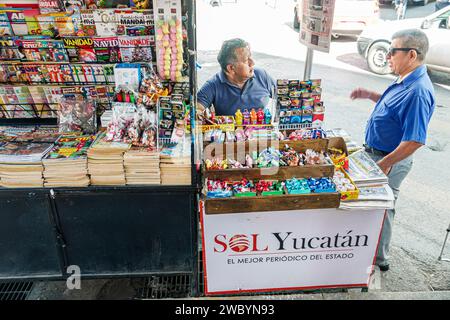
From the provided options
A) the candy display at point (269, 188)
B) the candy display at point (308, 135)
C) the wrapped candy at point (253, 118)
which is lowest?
the candy display at point (269, 188)

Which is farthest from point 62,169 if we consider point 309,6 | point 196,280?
point 309,6

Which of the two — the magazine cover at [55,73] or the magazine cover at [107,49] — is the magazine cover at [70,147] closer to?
the magazine cover at [55,73]

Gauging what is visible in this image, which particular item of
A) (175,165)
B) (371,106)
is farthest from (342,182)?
(371,106)

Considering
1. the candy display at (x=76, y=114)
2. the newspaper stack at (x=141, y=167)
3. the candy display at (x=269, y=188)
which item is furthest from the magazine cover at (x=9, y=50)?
the candy display at (x=269, y=188)

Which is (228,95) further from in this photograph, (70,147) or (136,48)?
(70,147)

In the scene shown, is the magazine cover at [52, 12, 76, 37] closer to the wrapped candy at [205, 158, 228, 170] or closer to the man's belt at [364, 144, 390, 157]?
the wrapped candy at [205, 158, 228, 170]

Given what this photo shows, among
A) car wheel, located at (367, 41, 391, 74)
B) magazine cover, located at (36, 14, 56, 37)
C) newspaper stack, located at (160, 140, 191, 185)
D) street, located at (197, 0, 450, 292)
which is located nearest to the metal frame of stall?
newspaper stack, located at (160, 140, 191, 185)

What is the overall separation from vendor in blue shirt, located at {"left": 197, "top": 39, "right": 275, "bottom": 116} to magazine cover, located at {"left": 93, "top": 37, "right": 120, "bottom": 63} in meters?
0.86

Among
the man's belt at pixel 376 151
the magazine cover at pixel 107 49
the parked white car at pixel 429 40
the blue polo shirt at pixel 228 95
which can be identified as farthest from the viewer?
the parked white car at pixel 429 40

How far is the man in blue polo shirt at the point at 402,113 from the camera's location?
9.77ft

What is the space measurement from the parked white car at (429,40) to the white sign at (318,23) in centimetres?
596

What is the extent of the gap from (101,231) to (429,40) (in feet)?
28.5

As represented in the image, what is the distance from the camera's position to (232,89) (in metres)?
3.62

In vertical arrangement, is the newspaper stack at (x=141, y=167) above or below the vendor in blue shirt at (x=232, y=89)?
below
